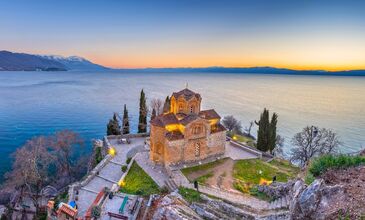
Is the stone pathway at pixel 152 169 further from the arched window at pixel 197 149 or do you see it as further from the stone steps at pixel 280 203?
the stone steps at pixel 280 203

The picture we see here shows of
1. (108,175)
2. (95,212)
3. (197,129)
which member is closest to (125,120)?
(108,175)

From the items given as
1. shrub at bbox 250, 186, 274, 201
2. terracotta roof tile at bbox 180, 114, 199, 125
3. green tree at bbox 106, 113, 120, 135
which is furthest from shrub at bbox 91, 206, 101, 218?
green tree at bbox 106, 113, 120, 135

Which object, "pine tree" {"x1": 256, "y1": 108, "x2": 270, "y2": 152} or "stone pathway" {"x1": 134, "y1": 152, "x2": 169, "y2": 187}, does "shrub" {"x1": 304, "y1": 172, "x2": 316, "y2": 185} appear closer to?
"stone pathway" {"x1": 134, "y1": 152, "x2": 169, "y2": 187}

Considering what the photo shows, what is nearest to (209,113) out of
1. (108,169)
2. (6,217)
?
(108,169)

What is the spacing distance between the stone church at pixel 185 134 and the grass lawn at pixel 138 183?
2.71 m

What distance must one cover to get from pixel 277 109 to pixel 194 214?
3635 inches

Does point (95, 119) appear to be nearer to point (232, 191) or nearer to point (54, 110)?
point (54, 110)

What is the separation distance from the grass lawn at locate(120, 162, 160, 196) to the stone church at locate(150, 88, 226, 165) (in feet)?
8.88

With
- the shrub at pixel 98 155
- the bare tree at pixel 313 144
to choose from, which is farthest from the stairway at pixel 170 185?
the bare tree at pixel 313 144

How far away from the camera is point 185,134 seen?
1160 inches

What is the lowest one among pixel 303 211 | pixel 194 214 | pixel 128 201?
pixel 128 201

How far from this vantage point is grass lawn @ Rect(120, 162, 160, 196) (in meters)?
25.7

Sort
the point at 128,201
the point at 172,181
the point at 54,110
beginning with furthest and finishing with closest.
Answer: the point at 54,110 < the point at 172,181 < the point at 128,201

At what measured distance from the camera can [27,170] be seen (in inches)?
1097
